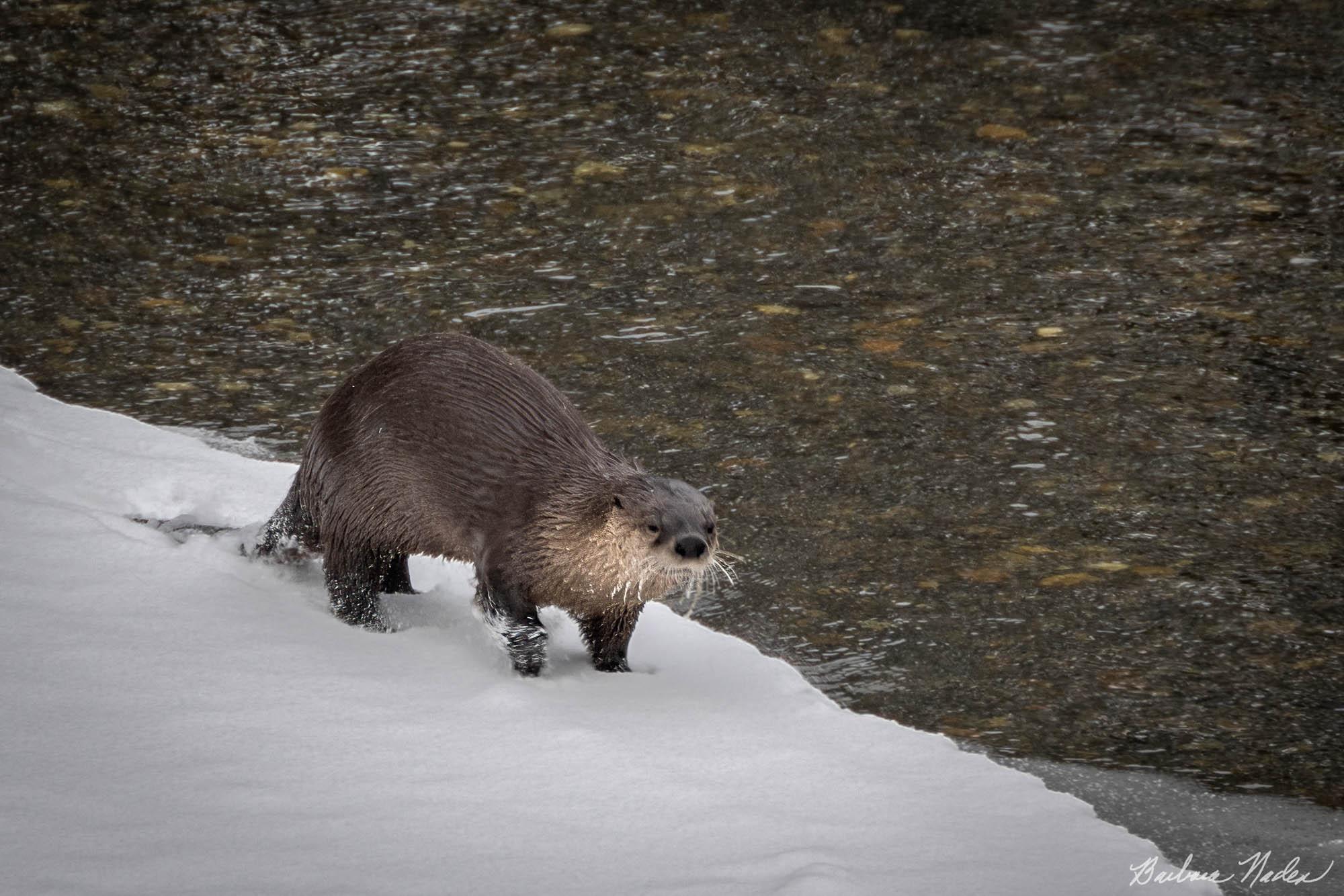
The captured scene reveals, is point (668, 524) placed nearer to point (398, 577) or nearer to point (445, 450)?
point (445, 450)

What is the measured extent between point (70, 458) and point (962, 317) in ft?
8.39

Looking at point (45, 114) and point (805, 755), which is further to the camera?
point (45, 114)

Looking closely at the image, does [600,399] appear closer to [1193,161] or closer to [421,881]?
[421,881]

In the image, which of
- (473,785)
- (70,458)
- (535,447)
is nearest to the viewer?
(473,785)

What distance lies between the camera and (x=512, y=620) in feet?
9.43

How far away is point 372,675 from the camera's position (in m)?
2.82

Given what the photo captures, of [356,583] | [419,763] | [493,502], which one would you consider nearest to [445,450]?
[493,502]

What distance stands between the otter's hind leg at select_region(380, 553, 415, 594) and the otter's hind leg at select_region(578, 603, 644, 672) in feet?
1.44

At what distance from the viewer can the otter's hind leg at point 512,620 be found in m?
2.87

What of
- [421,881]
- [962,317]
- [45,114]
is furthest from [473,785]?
[45,114]

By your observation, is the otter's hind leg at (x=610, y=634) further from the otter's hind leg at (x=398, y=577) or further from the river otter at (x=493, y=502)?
the otter's hind leg at (x=398, y=577)
